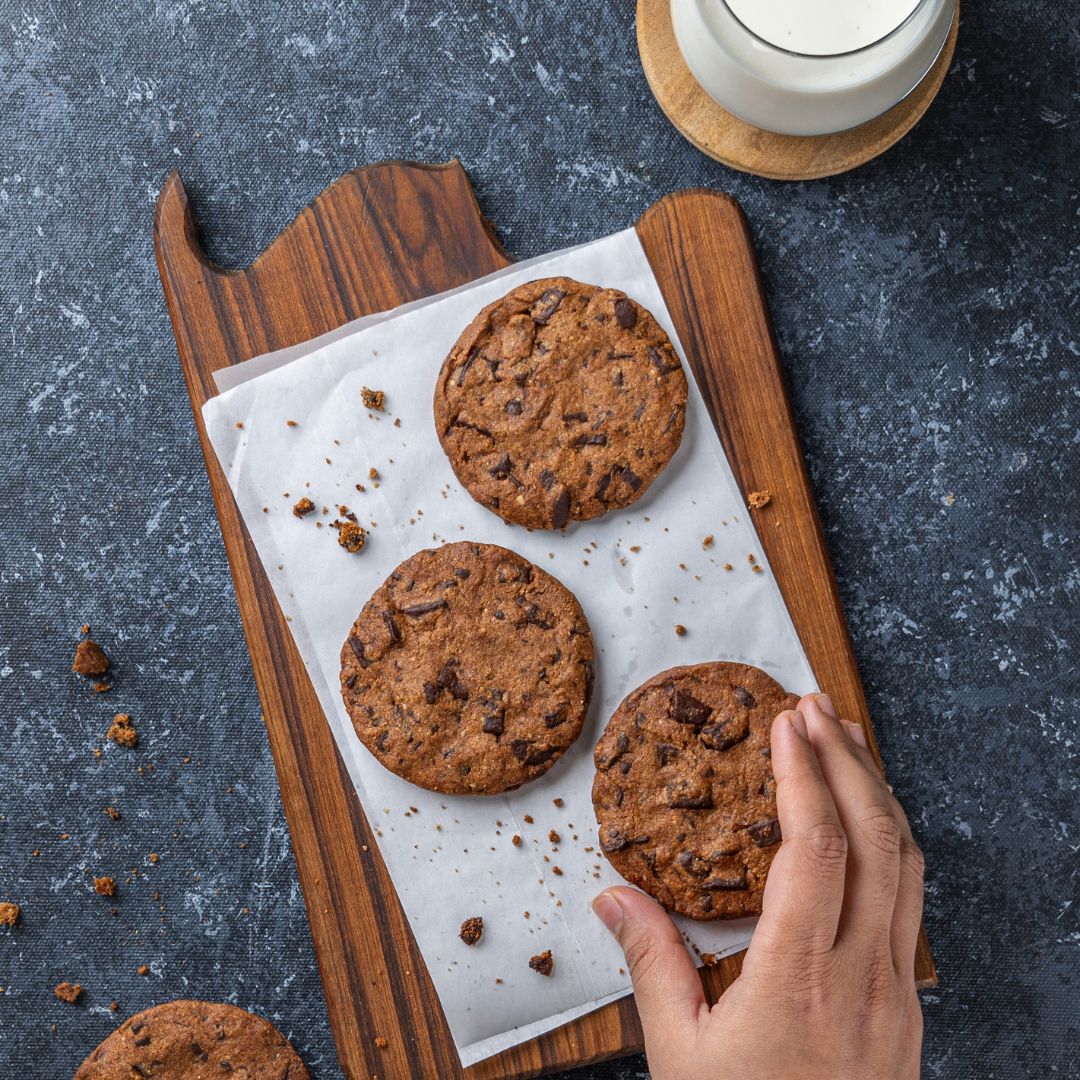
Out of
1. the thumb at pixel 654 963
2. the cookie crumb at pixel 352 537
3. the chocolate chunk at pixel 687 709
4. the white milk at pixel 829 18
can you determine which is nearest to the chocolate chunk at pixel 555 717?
the chocolate chunk at pixel 687 709

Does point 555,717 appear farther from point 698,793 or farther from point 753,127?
point 753,127

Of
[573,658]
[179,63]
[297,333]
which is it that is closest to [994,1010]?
[573,658]

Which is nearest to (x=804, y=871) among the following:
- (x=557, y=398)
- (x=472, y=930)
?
(x=472, y=930)

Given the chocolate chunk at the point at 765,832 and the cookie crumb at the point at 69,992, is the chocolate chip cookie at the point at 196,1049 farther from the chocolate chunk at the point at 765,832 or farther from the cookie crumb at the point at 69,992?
the chocolate chunk at the point at 765,832

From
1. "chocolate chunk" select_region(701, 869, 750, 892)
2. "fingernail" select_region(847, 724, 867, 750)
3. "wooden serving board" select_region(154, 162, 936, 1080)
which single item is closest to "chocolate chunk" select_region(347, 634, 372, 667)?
"wooden serving board" select_region(154, 162, 936, 1080)

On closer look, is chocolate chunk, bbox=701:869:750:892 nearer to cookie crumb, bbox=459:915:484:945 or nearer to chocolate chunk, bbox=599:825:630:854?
chocolate chunk, bbox=599:825:630:854
